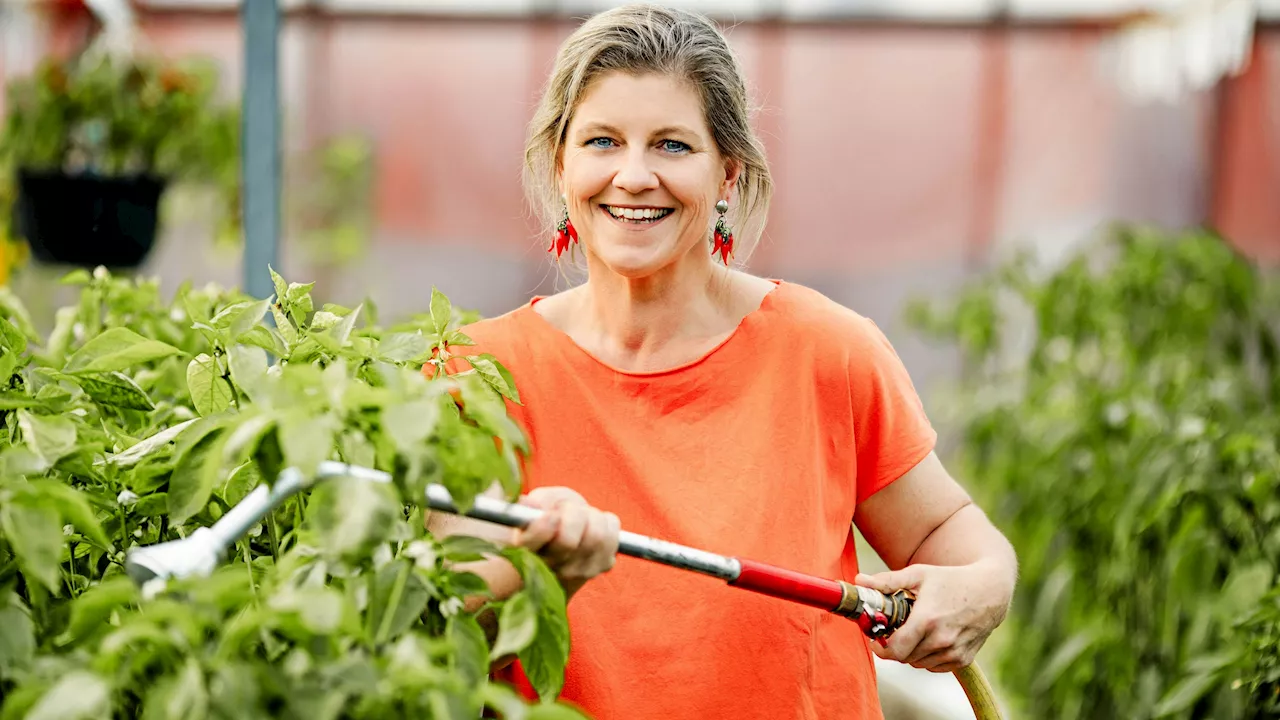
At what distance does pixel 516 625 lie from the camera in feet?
2.60

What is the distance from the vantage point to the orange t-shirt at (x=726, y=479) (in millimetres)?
1276

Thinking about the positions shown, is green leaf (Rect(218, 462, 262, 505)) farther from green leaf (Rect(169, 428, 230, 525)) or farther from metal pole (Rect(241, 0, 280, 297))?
metal pole (Rect(241, 0, 280, 297))

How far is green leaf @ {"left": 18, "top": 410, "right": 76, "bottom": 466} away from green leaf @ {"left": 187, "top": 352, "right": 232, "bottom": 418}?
0.14 m

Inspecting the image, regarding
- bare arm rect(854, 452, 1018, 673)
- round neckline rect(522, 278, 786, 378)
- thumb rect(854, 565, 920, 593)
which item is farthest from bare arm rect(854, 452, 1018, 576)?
round neckline rect(522, 278, 786, 378)

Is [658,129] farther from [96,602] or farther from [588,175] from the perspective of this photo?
[96,602]

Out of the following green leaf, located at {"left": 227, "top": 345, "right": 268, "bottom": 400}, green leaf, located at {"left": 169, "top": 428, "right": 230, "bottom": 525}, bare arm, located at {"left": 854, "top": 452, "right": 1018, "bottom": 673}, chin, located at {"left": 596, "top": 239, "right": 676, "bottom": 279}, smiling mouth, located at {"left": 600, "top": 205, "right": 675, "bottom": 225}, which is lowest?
bare arm, located at {"left": 854, "top": 452, "right": 1018, "bottom": 673}

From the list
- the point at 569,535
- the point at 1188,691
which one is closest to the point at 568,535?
the point at 569,535

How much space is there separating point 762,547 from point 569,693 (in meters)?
0.23

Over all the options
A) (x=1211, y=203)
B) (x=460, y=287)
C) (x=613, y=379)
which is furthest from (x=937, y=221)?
(x=613, y=379)

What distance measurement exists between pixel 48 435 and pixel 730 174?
29.7 inches

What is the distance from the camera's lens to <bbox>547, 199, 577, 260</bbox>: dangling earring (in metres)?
1.44

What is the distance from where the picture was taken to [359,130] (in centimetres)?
613

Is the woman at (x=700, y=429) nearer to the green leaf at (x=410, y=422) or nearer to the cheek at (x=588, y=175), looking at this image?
the cheek at (x=588, y=175)

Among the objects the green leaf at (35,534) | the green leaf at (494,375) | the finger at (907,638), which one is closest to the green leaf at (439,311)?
the green leaf at (494,375)
